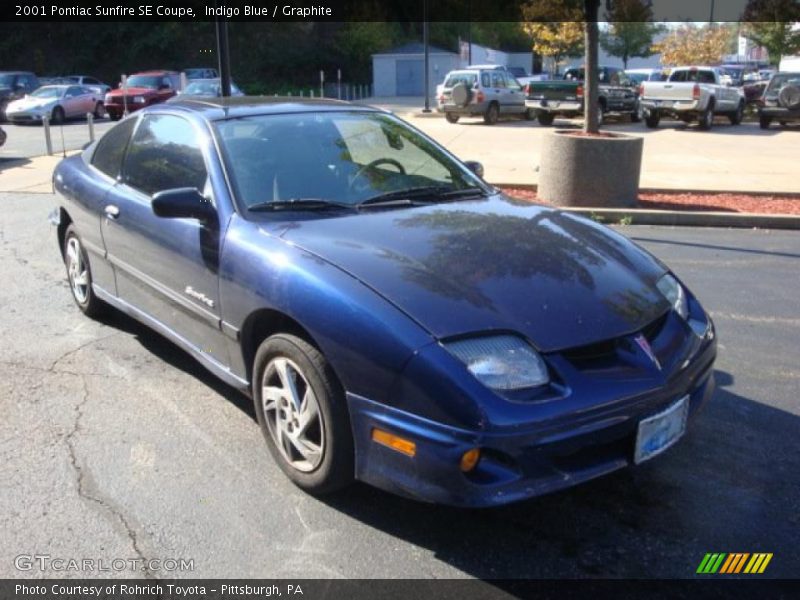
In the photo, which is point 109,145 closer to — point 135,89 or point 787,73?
point 787,73

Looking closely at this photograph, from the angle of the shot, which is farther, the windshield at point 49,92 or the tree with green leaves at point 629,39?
the tree with green leaves at point 629,39

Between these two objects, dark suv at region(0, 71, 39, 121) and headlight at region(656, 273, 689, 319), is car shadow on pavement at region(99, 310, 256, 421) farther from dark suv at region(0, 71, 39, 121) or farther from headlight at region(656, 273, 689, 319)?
dark suv at region(0, 71, 39, 121)

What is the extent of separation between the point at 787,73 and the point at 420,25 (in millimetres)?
37502

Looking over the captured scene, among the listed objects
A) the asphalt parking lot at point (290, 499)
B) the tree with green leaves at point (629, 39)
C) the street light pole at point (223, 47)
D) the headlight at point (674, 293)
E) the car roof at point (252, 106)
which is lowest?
the asphalt parking lot at point (290, 499)

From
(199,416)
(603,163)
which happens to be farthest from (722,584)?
(603,163)

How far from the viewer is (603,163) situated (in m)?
9.20

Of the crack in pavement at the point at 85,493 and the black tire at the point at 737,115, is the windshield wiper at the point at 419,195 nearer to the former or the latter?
→ the crack in pavement at the point at 85,493

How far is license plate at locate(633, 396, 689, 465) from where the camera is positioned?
9.45 ft

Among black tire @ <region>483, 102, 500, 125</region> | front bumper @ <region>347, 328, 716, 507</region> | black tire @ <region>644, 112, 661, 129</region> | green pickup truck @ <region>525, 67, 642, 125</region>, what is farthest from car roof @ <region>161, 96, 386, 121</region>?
black tire @ <region>483, 102, 500, 125</region>

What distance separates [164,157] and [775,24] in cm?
3758

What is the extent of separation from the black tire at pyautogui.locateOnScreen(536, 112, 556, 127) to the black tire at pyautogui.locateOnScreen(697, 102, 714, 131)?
4.06m

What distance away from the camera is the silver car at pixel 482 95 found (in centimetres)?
2233

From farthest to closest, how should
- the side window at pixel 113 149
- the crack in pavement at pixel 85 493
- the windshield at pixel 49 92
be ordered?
the windshield at pixel 49 92 → the side window at pixel 113 149 → the crack in pavement at pixel 85 493

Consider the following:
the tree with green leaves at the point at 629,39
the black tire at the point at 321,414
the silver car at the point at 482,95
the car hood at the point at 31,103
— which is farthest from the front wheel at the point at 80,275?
the tree with green leaves at the point at 629,39
